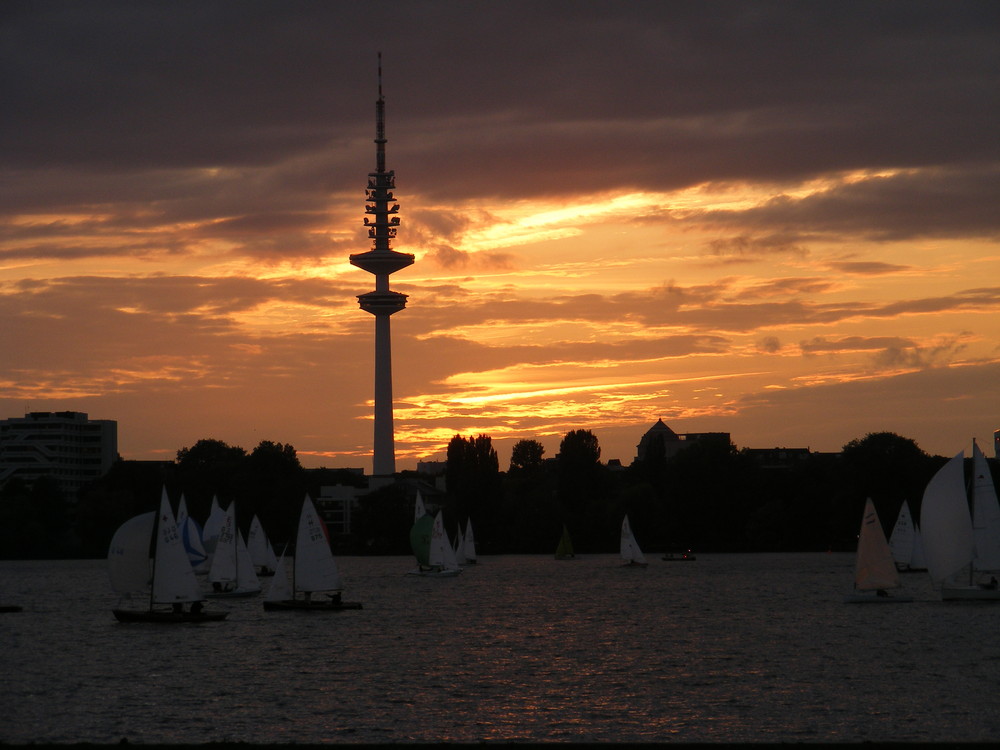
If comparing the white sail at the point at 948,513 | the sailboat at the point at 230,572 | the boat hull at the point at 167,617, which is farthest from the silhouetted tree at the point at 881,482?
the boat hull at the point at 167,617

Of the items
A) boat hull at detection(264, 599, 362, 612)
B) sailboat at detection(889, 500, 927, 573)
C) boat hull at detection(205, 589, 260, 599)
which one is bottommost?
boat hull at detection(264, 599, 362, 612)

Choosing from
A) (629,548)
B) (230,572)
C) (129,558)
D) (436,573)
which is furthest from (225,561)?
(629,548)

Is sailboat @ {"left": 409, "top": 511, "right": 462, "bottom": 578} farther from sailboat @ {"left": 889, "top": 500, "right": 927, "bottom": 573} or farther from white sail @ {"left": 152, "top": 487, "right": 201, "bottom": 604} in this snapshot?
white sail @ {"left": 152, "top": 487, "right": 201, "bottom": 604}

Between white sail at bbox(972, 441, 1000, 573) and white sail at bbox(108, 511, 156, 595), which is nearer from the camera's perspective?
white sail at bbox(108, 511, 156, 595)

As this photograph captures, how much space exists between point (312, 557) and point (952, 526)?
32.8 m

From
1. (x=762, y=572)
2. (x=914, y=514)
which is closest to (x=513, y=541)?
(x=914, y=514)

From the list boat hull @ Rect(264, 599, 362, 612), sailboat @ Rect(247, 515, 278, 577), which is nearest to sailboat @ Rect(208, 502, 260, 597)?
boat hull @ Rect(264, 599, 362, 612)

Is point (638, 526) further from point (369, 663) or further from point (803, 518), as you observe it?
point (369, 663)

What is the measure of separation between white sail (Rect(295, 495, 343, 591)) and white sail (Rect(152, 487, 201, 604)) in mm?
7049

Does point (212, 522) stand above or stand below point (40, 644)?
above

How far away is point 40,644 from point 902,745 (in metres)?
51.3

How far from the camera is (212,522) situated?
375 feet

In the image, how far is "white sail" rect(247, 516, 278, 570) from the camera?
411ft

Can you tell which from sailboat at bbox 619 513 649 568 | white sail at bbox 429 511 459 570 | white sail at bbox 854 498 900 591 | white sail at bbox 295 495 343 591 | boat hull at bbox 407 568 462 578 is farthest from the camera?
sailboat at bbox 619 513 649 568
